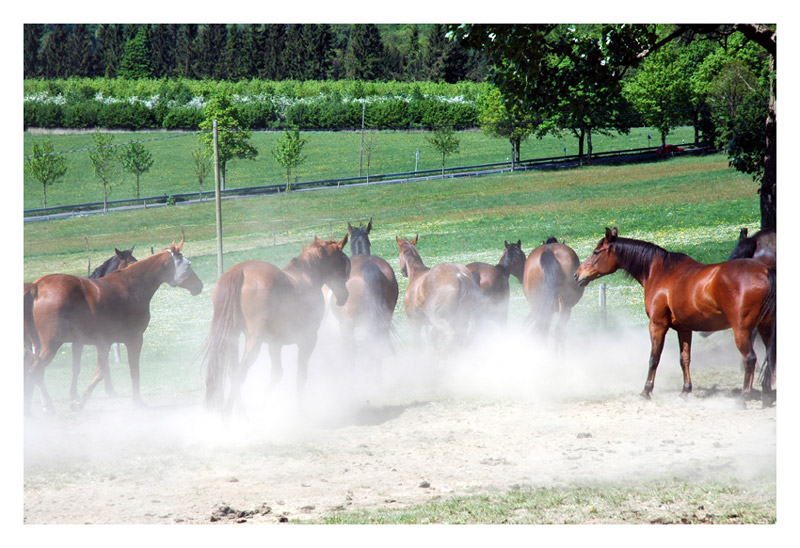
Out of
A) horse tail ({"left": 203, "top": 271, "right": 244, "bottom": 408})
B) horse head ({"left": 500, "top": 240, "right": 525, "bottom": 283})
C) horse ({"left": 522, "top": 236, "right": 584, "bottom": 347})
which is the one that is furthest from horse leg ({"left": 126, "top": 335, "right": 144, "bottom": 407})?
horse head ({"left": 500, "top": 240, "right": 525, "bottom": 283})

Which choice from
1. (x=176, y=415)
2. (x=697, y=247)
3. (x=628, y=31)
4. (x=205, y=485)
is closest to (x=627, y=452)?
(x=205, y=485)

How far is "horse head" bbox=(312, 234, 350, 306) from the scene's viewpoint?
8672mm

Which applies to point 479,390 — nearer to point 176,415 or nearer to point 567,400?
point 567,400

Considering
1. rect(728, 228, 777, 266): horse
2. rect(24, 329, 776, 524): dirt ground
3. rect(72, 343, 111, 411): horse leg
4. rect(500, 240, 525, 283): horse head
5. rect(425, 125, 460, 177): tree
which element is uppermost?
rect(425, 125, 460, 177): tree

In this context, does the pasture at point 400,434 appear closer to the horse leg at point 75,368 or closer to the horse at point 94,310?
the horse leg at point 75,368

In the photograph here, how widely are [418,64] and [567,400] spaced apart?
5024 mm

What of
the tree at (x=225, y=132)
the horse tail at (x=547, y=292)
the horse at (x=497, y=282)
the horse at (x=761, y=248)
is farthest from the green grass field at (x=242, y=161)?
the horse at (x=761, y=248)

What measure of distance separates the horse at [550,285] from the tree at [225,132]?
16.7 ft

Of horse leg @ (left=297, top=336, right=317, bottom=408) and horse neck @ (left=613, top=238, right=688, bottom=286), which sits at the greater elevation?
horse neck @ (left=613, top=238, right=688, bottom=286)

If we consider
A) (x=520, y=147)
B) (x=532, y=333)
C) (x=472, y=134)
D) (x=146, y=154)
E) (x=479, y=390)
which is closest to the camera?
(x=479, y=390)

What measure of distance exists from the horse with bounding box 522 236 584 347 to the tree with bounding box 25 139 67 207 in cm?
749

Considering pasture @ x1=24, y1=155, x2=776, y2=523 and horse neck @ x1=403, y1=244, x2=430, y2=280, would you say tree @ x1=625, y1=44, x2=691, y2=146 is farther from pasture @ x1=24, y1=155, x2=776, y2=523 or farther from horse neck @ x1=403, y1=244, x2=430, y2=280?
horse neck @ x1=403, y1=244, x2=430, y2=280

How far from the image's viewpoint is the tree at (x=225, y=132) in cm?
1022
